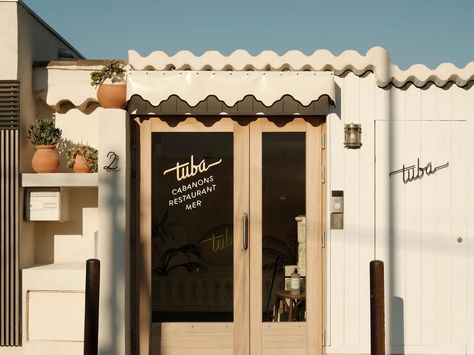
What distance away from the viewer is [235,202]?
6.81 metres

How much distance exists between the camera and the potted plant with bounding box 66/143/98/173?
7.20 metres

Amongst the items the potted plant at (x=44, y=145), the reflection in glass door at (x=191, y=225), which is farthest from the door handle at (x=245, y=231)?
the potted plant at (x=44, y=145)

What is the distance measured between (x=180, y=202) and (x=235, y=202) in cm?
58

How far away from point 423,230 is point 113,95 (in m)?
3.46

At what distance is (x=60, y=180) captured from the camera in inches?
277

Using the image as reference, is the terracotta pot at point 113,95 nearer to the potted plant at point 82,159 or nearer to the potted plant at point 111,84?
the potted plant at point 111,84

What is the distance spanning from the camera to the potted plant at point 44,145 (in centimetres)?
709

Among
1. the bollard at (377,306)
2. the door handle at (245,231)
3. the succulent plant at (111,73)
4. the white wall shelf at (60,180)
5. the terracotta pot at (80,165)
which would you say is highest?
the succulent plant at (111,73)

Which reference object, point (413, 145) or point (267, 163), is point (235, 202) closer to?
point (267, 163)

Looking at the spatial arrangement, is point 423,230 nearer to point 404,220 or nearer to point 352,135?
point 404,220

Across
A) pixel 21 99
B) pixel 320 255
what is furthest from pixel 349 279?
pixel 21 99

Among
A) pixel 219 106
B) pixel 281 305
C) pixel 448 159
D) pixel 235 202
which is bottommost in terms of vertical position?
pixel 281 305

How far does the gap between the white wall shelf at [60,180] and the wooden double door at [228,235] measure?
608 millimetres

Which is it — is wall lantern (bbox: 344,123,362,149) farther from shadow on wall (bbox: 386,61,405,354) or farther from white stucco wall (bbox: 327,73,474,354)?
shadow on wall (bbox: 386,61,405,354)
